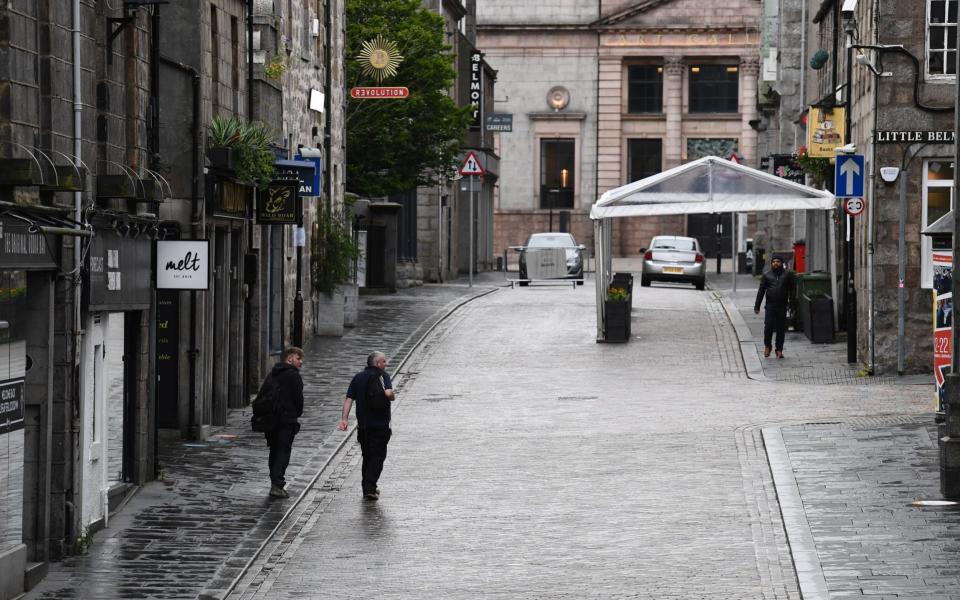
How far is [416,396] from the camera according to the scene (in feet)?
81.6

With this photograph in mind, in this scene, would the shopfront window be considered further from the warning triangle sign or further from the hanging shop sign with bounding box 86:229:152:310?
the warning triangle sign

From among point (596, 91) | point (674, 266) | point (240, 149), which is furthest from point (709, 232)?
point (240, 149)

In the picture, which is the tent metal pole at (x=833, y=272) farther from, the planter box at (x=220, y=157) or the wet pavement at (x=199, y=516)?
the planter box at (x=220, y=157)

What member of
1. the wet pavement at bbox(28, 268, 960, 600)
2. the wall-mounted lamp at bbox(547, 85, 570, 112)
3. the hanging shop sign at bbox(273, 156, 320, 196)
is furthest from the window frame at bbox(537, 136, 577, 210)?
the hanging shop sign at bbox(273, 156, 320, 196)

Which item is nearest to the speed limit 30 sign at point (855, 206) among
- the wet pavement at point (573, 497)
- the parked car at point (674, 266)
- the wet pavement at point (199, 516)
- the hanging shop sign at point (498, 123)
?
the wet pavement at point (573, 497)

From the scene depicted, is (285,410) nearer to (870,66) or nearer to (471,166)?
(870,66)

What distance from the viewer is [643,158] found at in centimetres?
8719

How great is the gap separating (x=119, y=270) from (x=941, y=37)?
1479cm

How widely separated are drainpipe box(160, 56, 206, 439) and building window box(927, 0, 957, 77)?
11490 millimetres

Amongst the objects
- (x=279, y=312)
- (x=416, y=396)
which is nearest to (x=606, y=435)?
(x=416, y=396)

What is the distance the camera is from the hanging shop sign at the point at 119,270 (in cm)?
1545

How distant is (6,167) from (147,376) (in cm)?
570

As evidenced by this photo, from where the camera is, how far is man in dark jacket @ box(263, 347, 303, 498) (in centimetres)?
1697

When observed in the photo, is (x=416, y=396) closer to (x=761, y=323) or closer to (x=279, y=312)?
(x=279, y=312)
